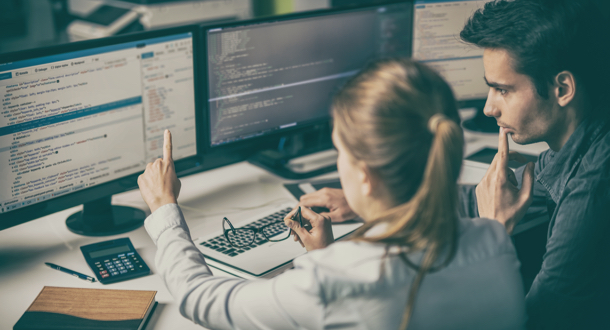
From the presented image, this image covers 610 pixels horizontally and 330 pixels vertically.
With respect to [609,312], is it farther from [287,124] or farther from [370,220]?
[287,124]

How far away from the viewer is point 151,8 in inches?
109

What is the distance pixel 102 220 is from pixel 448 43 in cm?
122

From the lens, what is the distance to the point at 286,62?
1565 mm

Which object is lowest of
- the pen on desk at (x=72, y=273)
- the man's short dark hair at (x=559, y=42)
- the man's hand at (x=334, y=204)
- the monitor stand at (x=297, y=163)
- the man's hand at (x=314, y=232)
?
the pen on desk at (x=72, y=273)

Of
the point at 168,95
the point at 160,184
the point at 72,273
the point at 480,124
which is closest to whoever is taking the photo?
the point at 160,184

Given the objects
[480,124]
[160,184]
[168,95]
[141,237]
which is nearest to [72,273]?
[141,237]

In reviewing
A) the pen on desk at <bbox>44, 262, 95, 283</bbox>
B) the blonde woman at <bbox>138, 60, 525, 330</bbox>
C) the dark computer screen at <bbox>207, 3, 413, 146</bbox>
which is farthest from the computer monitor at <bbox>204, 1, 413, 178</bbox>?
the blonde woman at <bbox>138, 60, 525, 330</bbox>

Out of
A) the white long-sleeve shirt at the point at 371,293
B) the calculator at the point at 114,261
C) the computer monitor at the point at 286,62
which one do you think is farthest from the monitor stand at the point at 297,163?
the white long-sleeve shirt at the point at 371,293

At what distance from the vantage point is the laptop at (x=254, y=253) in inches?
45.1

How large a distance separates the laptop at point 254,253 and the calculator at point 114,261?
0.14m

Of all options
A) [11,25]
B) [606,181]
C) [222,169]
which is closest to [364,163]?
[606,181]

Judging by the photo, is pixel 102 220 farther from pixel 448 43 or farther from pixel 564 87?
pixel 448 43

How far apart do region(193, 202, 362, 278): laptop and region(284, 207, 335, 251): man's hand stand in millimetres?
76

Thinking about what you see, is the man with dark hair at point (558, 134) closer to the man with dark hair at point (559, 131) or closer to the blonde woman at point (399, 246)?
the man with dark hair at point (559, 131)
